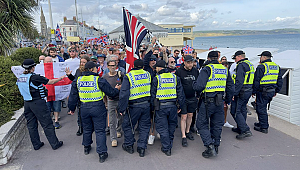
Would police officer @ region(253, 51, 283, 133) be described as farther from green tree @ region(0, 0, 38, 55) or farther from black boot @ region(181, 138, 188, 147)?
green tree @ region(0, 0, 38, 55)

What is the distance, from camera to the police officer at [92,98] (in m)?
3.96

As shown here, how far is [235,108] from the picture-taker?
5.18 m

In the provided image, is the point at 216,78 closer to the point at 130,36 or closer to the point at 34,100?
the point at 130,36

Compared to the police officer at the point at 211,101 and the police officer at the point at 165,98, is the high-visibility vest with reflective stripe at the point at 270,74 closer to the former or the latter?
the police officer at the point at 211,101

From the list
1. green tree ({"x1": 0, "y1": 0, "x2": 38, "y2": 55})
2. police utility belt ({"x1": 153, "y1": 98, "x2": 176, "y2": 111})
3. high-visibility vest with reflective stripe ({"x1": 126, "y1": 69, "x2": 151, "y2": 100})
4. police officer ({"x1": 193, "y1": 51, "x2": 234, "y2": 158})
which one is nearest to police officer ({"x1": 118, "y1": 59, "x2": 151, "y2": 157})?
high-visibility vest with reflective stripe ({"x1": 126, "y1": 69, "x2": 151, "y2": 100})

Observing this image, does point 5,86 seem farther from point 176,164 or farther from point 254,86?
point 254,86

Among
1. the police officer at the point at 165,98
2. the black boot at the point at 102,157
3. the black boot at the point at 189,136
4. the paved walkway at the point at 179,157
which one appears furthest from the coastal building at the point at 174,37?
the black boot at the point at 102,157

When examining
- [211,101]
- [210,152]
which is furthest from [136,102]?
[210,152]

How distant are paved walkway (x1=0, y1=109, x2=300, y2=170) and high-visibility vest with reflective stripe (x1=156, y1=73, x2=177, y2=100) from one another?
1198 millimetres

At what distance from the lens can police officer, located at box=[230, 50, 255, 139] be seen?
495 centimetres

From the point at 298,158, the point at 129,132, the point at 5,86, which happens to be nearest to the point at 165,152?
the point at 129,132

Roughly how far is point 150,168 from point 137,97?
1.32m

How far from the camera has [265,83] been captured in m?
5.25

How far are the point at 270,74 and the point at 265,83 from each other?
A: 0.24 m
